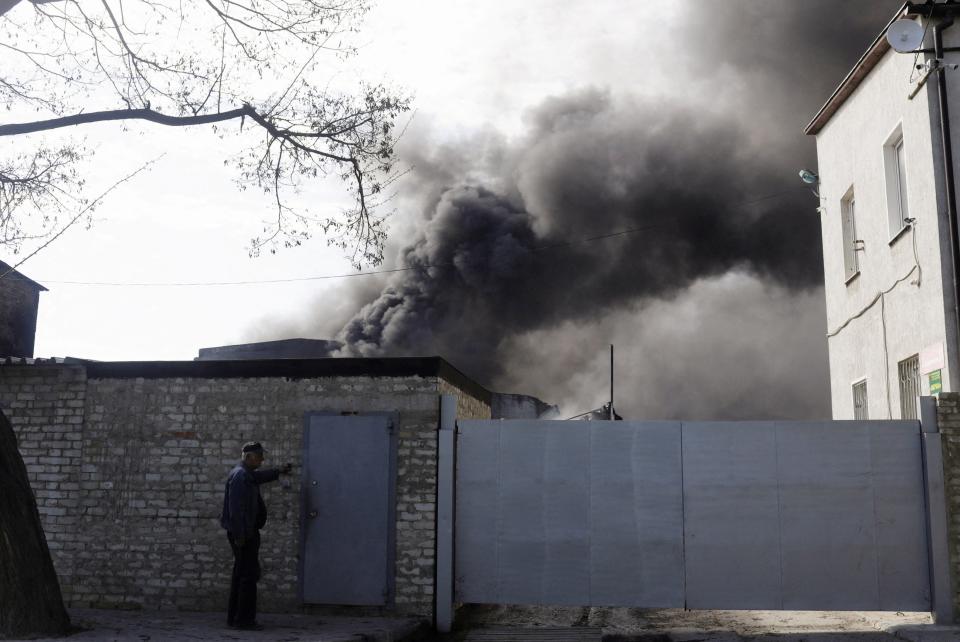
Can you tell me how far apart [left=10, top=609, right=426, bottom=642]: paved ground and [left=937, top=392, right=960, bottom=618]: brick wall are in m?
4.64

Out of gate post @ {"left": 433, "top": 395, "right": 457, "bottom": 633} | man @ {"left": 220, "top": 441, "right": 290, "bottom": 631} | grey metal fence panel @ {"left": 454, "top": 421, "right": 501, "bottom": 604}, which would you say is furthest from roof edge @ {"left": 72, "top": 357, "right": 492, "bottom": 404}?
man @ {"left": 220, "top": 441, "right": 290, "bottom": 631}

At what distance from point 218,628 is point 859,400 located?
8929mm

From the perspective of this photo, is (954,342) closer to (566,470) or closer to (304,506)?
(566,470)

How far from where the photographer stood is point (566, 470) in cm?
827

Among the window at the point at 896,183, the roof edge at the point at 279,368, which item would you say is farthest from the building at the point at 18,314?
the window at the point at 896,183

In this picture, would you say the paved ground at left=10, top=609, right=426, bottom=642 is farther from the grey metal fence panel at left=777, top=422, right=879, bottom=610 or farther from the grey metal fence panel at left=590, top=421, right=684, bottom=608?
the grey metal fence panel at left=777, top=422, right=879, bottom=610

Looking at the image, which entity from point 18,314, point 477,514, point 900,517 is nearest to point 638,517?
point 477,514

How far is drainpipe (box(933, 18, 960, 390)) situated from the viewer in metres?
8.81

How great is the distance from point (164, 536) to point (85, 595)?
0.99 metres

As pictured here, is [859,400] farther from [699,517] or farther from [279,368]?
[279,368]

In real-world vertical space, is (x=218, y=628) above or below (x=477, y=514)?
below

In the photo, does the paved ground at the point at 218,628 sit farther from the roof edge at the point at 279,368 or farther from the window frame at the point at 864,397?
the window frame at the point at 864,397

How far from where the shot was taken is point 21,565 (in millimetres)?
6508

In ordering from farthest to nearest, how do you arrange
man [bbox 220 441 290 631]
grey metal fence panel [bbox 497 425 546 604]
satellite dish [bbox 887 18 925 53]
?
satellite dish [bbox 887 18 925 53]
grey metal fence panel [bbox 497 425 546 604]
man [bbox 220 441 290 631]
